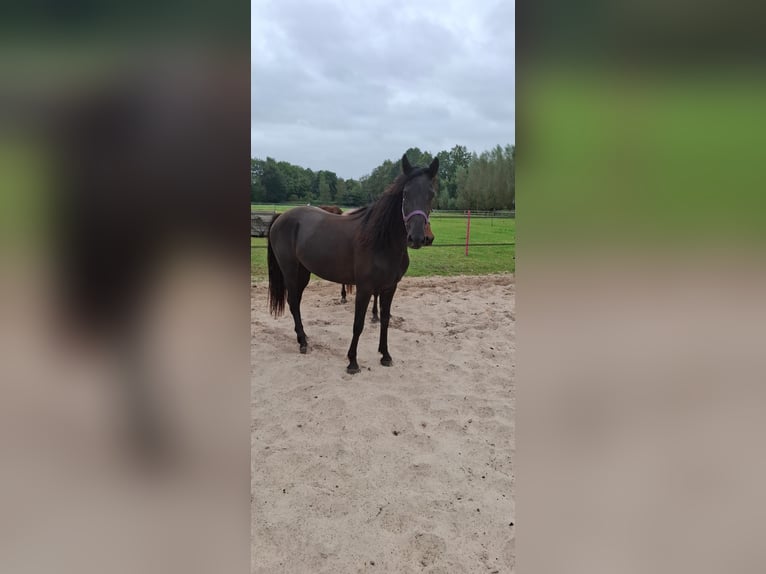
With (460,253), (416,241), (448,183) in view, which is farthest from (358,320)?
(460,253)

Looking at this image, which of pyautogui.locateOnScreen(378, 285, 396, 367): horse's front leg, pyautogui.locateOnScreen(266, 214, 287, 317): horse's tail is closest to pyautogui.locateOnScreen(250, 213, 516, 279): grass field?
pyautogui.locateOnScreen(266, 214, 287, 317): horse's tail

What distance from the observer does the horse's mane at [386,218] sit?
355 cm

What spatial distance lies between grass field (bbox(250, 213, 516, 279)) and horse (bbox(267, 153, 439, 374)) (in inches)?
117

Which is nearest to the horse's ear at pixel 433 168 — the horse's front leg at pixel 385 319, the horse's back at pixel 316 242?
the horse's back at pixel 316 242

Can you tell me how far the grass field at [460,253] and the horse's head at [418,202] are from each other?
4352mm

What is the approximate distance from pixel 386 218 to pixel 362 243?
13.0 inches

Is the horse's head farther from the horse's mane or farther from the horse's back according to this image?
the horse's back

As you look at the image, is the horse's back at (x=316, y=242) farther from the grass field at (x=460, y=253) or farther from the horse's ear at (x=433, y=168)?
the grass field at (x=460, y=253)

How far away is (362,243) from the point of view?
146 inches

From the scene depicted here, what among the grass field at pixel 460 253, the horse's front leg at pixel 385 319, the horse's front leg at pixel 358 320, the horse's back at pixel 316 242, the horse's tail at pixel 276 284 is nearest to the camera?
the horse's front leg at pixel 358 320

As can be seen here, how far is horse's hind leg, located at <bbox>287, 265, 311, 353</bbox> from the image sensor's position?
14.1 feet
